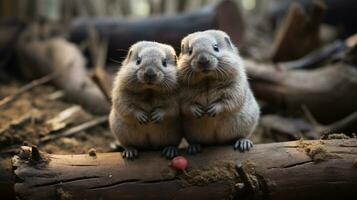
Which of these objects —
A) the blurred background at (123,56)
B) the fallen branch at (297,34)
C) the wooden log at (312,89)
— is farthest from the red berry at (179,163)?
the fallen branch at (297,34)

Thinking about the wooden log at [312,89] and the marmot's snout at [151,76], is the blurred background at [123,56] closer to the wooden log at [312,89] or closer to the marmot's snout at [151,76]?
the wooden log at [312,89]

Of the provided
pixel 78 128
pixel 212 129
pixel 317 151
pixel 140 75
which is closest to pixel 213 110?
pixel 212 129

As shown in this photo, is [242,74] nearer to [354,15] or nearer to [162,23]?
[162,23]

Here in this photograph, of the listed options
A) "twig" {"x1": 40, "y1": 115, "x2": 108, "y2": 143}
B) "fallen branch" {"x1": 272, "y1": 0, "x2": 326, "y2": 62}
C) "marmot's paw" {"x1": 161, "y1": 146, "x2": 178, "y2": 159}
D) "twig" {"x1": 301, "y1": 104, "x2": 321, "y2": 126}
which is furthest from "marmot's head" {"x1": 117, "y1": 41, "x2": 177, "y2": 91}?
"fallen branch" {"x1": 272, "y1": 0, "x2": 326, "y2": 62}

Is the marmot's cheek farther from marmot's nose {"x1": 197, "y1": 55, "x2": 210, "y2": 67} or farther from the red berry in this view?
the red berry

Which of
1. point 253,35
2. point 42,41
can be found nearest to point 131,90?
point 42,41

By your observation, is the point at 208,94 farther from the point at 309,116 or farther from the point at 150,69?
the point at 309,116
